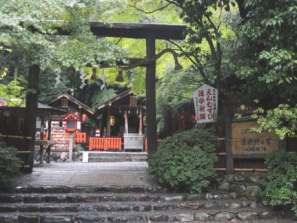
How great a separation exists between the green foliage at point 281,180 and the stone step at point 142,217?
1.70ft

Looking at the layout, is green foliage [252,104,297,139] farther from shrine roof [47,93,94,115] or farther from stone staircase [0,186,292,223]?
shrine roof [47,93,94,115]

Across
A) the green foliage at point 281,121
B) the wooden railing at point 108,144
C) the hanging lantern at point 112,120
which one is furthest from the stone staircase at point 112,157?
the green foliage at point 281,121

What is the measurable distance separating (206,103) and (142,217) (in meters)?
4.65

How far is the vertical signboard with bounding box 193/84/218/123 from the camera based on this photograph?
34.5 feet

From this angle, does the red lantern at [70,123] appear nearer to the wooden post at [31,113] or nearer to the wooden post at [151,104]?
the wooden post at [31,113]

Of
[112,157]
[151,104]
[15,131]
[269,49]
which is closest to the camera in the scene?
[269,49]

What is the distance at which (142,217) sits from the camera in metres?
7.57

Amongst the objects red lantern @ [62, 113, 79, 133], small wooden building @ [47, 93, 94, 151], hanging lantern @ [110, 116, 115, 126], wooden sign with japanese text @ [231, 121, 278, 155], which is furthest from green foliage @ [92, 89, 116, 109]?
wooden sign with japanese text @ [231, 121, 278, 155]

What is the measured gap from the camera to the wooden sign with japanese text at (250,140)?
8.84 meters

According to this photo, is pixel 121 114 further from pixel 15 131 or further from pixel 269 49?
pixel 269 49

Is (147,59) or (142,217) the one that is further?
(147,59)

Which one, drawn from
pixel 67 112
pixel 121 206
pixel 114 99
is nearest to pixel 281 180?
pixel 121 206

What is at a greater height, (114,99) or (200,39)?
(114,99)

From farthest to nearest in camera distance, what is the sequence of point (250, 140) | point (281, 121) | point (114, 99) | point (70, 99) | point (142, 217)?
point (70, 99) < point (114, 99) < point (250, 140) < point (142, 217) < point (281, 121)
